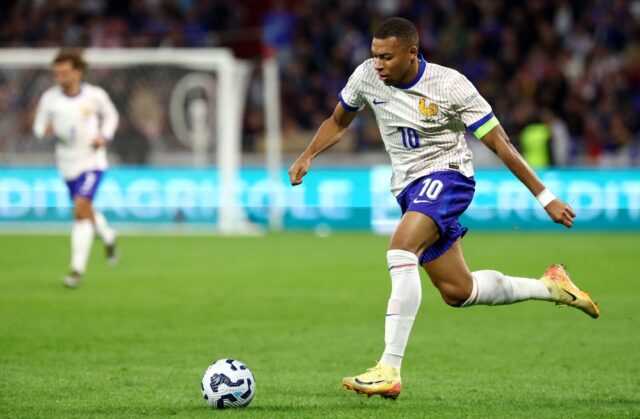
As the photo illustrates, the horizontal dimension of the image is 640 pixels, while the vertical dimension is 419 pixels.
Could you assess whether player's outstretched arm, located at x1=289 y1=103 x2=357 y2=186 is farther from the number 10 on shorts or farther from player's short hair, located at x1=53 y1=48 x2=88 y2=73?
player's short hair, located at x1=53 y1=48 x2=88 y2=73

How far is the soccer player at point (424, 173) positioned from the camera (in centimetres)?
620

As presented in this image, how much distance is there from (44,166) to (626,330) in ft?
43.3

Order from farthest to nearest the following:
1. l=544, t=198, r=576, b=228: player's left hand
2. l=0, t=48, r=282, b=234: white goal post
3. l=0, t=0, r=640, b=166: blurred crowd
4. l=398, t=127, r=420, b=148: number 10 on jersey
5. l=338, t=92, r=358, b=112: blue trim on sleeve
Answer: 1. l=0, t=0, r=640, b=166: blurred crowd
2. l=0, t=48, r=282, b=234: white goal post
3. l=338, t=92, r=358, b=112: blue trim on sleeve
4. l=398, t=127, r=420, b=148: number 10 on jersey
5. l=544, t=198, r=576, b=228: player's left hand

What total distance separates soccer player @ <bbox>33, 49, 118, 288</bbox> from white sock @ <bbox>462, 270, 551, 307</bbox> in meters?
6.43

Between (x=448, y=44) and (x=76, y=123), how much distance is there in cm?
1228

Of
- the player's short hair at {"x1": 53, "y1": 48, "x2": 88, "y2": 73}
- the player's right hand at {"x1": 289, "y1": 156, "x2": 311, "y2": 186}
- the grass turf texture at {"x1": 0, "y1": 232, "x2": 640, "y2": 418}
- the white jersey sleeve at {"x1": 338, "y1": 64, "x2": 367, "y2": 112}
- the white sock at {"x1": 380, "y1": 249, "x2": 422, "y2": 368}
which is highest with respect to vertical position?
the player's short hair at {"x1": 53, "y1": 48, "x2": 88, "y2": 73}

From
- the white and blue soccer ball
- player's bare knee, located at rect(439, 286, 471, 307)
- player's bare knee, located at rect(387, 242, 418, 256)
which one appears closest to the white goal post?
player's bare knee, located at rect(439, 286, 471, 307)

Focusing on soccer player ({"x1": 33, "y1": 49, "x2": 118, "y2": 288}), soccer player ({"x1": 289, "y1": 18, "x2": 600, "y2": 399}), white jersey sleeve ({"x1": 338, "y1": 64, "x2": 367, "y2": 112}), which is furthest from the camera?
soccer player ({"x1": 33, "y1": 49, "x2": 118, "y2": 288})

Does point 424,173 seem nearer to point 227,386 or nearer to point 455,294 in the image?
point 455,294

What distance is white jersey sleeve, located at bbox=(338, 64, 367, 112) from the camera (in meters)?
6.71

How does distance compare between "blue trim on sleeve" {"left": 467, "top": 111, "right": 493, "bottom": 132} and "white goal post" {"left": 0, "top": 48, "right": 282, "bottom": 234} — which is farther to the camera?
"white goal post" {"left": 0, "top": 48, "right": 282, "bottom": 234}

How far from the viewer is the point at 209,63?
1967cm

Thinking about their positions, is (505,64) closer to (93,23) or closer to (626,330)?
(93,23)

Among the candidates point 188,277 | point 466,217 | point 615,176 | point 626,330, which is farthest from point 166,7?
point 626,330
